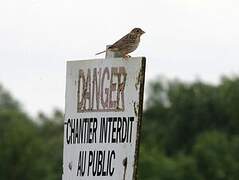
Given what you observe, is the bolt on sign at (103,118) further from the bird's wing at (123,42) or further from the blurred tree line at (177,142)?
the blurred tree line at (177,142)

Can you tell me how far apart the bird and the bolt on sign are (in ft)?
2.77

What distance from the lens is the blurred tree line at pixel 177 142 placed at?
3093 inches

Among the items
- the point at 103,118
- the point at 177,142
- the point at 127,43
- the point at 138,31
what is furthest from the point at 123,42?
the point at 177,142

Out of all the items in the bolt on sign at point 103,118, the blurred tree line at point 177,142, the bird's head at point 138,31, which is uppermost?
the bird's head at point 138,31

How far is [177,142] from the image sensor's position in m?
94.2

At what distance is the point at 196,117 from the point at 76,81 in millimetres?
81385

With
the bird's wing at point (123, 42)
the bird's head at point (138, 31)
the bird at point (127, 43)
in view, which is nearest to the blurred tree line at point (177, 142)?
the bird's head at point (138, 31)

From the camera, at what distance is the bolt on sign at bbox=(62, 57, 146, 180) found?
888 centimetres

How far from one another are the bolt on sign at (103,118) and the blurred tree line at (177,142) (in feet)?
204

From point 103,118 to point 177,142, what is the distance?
280 feet

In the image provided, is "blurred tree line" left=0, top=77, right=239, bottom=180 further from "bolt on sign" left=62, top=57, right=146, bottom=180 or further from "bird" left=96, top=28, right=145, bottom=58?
"bolt on sign" left=62, top=57, right=146, bottom=180

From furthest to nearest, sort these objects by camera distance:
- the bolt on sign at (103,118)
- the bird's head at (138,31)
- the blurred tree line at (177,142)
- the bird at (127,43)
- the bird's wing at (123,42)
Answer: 1. the blurred tree line at (177,142)
2. the bird's head at (138,31)
3. the bird's wing at (123,42)
4. the bird at (127,43)
5. the bolt on sign at (103,118)

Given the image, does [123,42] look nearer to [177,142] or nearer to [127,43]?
[127,43]

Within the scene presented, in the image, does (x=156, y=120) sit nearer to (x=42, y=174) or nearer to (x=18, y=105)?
(x=42, y=174)
